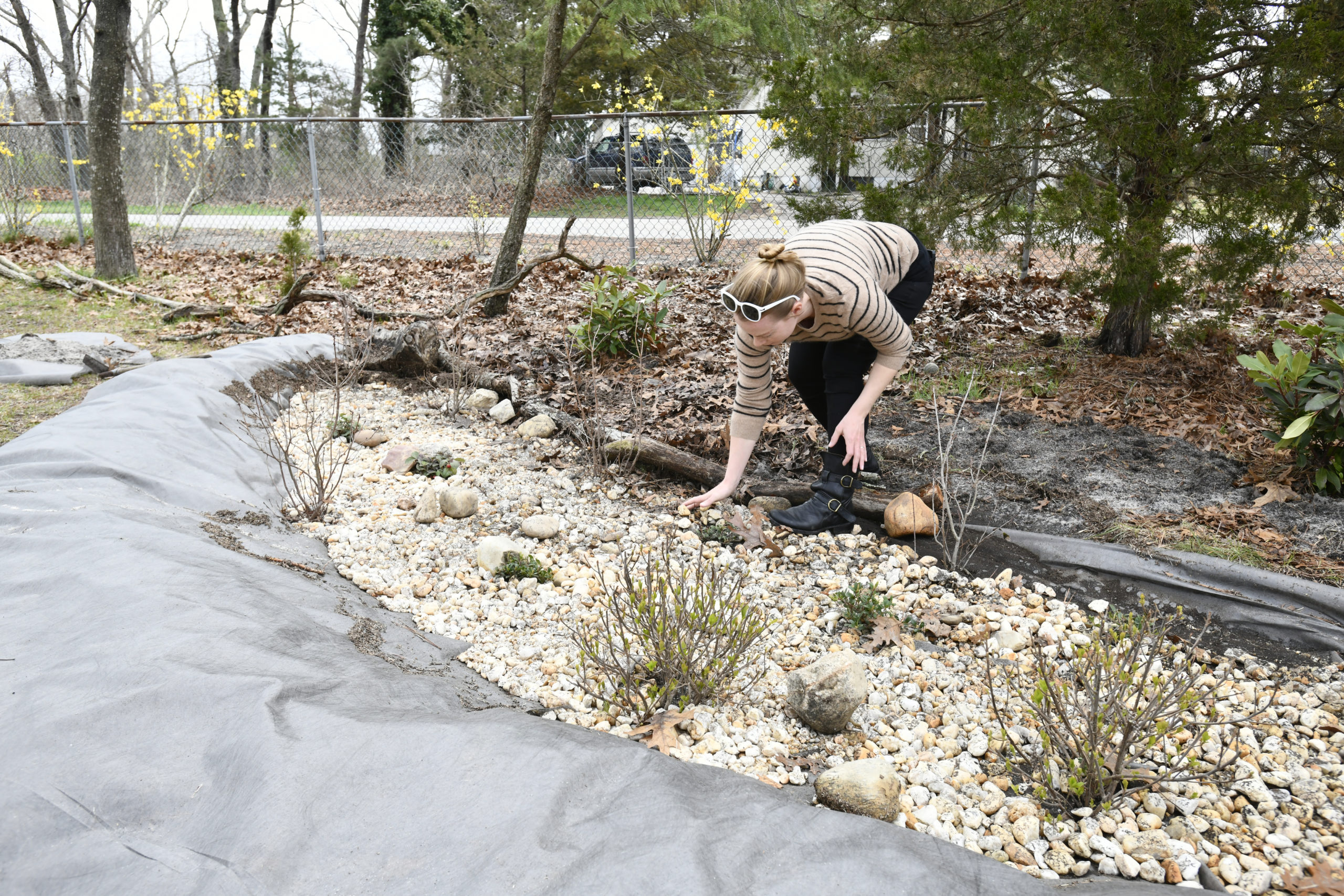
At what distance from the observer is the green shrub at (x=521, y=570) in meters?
2.99

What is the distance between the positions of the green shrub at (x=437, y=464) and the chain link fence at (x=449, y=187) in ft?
9.91

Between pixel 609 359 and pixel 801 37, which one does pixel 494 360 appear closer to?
pixel 609 359

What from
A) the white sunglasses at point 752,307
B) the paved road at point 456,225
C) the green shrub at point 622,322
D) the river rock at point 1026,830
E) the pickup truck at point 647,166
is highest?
the pickup truck at point 647,166

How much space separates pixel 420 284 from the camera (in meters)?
7.89

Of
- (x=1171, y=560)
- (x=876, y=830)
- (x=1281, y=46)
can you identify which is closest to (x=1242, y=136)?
(x=1281, y=46)

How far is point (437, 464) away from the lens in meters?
3.88

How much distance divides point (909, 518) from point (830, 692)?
1136mm

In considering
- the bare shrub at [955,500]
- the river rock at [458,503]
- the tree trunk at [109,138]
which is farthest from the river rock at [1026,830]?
the tree trunk at [109,138]

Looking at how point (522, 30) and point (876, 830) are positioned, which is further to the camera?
point (522, 30)

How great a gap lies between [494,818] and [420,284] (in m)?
7.06

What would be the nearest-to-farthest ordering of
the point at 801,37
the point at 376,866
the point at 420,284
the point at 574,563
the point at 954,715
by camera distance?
the point at 376,866 → the point at 954,715 → the point at 574,563 → the point at 801,37 → the point at 420,284

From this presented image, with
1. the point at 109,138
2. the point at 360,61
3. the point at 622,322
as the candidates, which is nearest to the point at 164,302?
the point at 109,138

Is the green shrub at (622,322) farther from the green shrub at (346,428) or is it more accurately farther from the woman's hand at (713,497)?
the woman's hand at (713,497)

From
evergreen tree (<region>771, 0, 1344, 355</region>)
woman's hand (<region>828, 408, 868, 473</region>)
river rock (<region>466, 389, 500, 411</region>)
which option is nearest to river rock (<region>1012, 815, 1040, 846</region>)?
woman's hand (<region>828, 408, 868, 473</region>)
